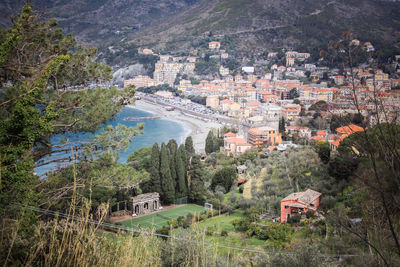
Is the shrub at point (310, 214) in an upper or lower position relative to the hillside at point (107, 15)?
lower

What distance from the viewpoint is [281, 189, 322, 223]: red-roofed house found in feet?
28.2

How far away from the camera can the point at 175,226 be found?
358 inches

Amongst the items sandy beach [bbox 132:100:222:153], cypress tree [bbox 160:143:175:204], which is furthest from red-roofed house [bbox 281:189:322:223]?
sandy beach [bbox 132:100:222:153]

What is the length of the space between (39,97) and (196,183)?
8.29 m

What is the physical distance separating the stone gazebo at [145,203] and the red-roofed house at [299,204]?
4.17 metres

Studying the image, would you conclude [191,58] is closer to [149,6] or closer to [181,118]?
[181,118]

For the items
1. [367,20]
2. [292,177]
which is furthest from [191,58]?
[292,177]

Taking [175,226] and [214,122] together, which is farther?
[214,122]

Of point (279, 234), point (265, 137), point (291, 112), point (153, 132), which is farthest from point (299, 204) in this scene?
point (291, 112)

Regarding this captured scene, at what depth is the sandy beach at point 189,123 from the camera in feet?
82.6

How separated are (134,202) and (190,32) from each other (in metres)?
59.6

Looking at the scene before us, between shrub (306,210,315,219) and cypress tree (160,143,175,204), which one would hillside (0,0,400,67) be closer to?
cypress tree (160,143,175,204)

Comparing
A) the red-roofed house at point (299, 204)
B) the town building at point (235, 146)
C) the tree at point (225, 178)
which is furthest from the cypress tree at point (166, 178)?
the town building at point (235, 146)

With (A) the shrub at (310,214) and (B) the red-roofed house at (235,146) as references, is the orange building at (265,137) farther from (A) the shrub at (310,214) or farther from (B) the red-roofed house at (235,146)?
(A) the shrub at (310,214)
